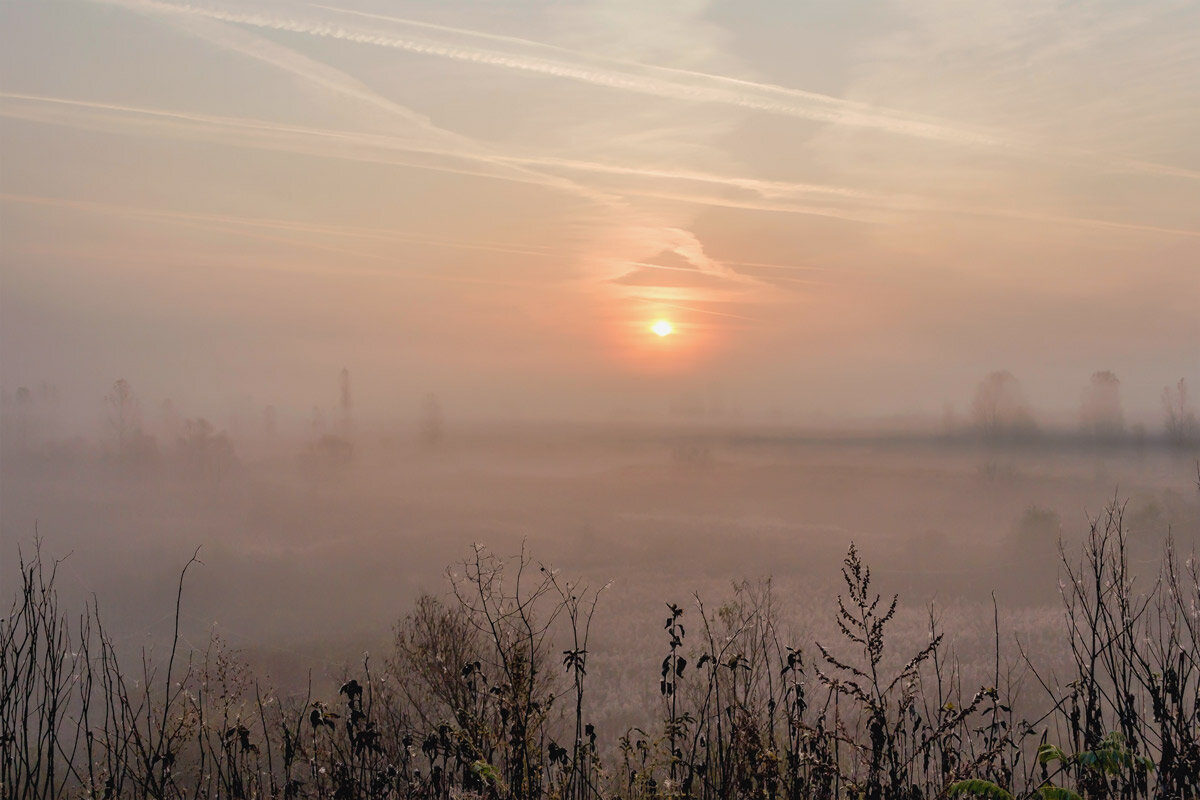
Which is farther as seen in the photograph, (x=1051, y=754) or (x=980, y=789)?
(x=1051, y=754)

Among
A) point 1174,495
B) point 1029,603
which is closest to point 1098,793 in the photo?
point 1029,603

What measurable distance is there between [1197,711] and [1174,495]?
613ft

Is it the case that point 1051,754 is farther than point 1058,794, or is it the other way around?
point 1051,754

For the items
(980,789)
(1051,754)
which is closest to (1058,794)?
(980,789)

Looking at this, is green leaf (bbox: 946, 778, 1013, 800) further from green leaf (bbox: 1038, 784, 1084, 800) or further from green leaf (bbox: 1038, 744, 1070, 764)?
green leaf (bbox: 1038, 744, 1070, 764)

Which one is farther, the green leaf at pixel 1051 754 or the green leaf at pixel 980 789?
the green leaf at pixel 1051 754

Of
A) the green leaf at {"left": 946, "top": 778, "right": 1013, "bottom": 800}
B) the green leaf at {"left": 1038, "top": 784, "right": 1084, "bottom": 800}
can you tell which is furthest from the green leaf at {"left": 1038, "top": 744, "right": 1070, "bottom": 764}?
the green leaf at {"left": 946, "top": 778, "right": 1013, "bottom": 800}

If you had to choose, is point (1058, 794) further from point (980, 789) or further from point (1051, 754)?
point (1051, 754)

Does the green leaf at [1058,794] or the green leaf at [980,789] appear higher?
the green leaf at [980,789]

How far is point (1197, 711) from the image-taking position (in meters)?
5.59

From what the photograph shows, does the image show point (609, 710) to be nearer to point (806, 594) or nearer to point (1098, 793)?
point (806, 594)

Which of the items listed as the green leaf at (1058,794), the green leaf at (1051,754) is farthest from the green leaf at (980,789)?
the green leaf at (1051,754)

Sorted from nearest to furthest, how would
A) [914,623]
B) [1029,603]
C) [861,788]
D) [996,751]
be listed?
[996,751] → [861,788] → [914,623] → [1029,603]

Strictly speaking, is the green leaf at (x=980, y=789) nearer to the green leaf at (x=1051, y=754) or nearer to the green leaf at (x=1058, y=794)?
the green leaf at (x=1058, y=794)
